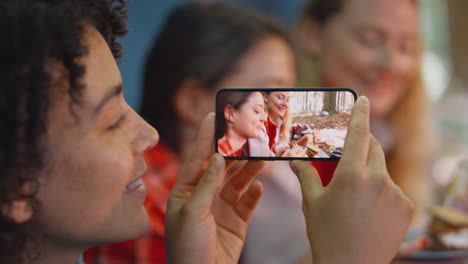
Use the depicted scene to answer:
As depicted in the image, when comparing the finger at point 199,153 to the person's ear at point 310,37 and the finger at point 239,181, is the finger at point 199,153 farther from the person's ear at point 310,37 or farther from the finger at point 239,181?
the person's ear at point 310,37

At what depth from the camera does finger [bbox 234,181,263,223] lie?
67 centimetres

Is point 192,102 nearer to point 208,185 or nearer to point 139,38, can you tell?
point 139,38

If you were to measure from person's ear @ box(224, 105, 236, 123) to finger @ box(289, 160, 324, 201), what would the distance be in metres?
0.09

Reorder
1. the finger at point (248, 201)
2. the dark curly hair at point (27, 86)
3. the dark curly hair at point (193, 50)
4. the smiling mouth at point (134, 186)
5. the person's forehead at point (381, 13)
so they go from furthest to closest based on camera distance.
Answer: the person's forehead at point (381, 13), the dark curly hair at point (193, 50), the finger at point (248, 201), the smiling mouth at point (134, 186), the dark curly hair at point (27, 86)

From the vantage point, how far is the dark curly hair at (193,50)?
3.81ft

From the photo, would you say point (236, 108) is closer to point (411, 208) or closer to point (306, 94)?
point (306, 94)

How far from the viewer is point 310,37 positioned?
A: 1456 mm

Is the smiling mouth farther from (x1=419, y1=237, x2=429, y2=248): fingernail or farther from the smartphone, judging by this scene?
(x1=419, y1=237, x2=429, y2=248): fingernail

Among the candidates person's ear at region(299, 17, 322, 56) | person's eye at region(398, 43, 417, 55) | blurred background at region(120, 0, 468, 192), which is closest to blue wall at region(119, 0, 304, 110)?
blurred background at region(120, 0, 468, 192)

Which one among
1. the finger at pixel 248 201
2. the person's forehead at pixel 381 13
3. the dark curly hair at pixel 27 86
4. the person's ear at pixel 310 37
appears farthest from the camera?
the person's ear at pixel 310 37

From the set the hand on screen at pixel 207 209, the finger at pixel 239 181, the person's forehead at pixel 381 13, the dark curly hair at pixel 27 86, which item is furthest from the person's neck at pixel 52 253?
the person's forehead at pixel 381 13

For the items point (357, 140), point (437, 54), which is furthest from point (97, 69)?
point (437, 54)

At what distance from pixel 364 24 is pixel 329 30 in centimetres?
11

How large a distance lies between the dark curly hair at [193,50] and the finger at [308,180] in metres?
0.63
